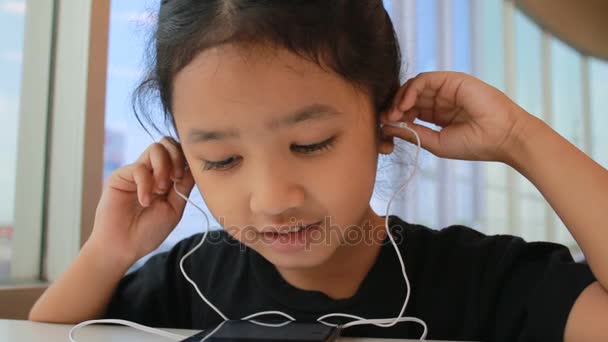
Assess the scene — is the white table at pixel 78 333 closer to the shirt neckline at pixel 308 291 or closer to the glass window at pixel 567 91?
the shirt neckline at pixel 308 291

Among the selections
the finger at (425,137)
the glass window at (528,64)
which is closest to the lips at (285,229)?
the finger at (425,137)

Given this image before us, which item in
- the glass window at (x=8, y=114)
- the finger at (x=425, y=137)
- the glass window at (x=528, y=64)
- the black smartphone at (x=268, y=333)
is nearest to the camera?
the black smartphone at (x=268, y=333)

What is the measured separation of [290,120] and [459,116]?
0.31 m

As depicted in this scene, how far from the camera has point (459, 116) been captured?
0.75 m

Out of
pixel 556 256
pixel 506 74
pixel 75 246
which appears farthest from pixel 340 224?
pixel 506 74

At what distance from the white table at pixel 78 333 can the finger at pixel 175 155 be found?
24cm

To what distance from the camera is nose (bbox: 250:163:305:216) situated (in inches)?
22.1

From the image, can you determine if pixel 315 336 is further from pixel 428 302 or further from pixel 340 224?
pixel 428 302

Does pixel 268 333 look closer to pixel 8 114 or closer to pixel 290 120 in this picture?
pixel 290 120

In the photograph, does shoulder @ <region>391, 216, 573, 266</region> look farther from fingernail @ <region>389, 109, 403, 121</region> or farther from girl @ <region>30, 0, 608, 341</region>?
fingernail @ <region>389, 109, 403, 121</region>

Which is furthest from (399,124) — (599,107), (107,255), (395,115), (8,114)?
(599,107)

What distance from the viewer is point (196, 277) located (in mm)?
859

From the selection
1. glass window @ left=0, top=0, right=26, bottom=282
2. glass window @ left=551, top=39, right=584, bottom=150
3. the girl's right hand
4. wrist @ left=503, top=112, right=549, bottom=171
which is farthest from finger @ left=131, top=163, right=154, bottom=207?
glass window @ left=551, top=39, right=584, bottom=150

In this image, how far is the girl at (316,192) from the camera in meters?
0.57
